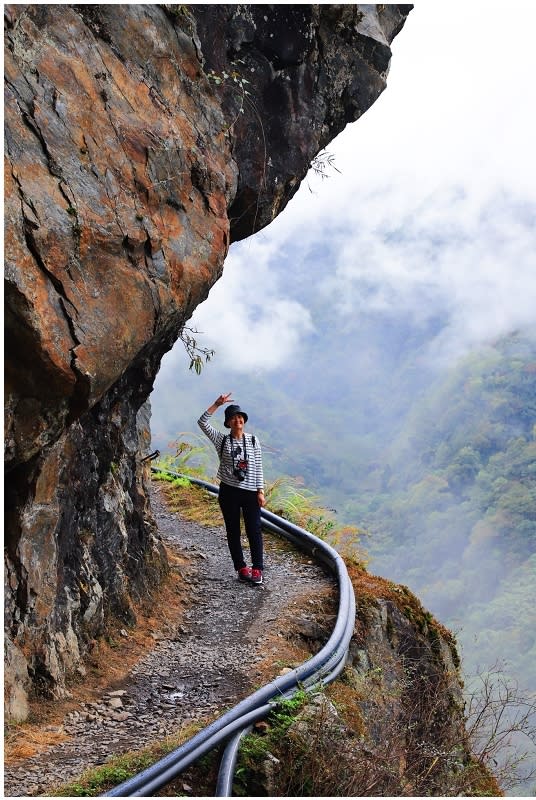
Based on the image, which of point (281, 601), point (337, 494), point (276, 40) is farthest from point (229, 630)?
point (337, 494)

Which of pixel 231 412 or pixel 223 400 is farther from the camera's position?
pixel 231 412

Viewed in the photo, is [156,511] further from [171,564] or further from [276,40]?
[276,40]

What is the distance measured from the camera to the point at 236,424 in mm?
8336

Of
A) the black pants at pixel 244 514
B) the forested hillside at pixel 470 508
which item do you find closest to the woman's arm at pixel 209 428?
the black pants at pixel 244 514

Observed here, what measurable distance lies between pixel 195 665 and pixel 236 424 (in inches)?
113

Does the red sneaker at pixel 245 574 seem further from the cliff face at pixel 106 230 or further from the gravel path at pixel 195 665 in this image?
the cliff face at pixel 106 230

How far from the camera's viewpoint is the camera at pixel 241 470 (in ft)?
27.0

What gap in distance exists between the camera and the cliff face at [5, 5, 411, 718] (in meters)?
4.77

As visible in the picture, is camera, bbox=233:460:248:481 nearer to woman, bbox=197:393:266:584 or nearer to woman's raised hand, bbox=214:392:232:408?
woman, bbox=197:393:266:584

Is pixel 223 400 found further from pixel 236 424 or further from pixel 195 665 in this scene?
pixel 195 665

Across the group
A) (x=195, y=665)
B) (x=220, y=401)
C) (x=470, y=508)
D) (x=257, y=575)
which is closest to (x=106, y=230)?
(x=220, y=401)

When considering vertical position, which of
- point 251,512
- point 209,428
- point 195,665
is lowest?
point 195,665

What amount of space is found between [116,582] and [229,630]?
4.51 ft

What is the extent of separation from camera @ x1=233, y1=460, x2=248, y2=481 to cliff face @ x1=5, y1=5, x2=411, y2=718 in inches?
44.3
